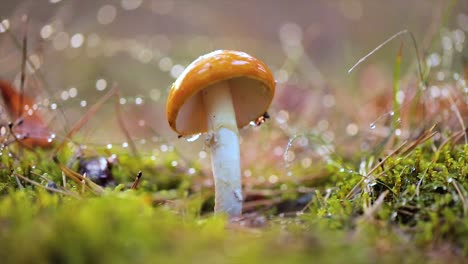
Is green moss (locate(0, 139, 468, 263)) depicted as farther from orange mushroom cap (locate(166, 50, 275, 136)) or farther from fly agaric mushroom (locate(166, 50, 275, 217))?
orange mushroom cap (locate(166, 50, 275, 136))

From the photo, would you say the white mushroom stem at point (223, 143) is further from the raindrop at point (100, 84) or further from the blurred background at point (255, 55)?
the raindrop at point (100, 84)

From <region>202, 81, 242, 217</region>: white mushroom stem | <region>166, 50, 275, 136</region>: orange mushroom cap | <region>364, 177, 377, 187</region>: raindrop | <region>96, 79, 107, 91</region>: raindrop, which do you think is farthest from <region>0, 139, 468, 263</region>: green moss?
<region>96, 79, 107, 91</region>: raindrop

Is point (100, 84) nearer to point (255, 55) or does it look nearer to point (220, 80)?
point (220, 80)

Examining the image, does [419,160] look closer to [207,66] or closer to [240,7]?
[207,66]

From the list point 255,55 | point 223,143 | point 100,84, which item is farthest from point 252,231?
point 255,55

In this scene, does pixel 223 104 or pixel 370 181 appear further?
pixel 223 104

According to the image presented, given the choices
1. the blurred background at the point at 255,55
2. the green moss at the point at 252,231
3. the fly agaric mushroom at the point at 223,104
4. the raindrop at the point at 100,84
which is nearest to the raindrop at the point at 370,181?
the green moss at the point at 252,231
